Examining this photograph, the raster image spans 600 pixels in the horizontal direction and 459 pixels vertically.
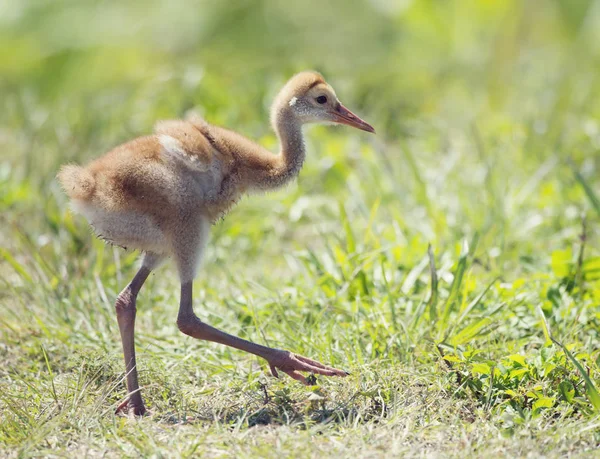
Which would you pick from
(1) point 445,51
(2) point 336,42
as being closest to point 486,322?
(1) point 445,51

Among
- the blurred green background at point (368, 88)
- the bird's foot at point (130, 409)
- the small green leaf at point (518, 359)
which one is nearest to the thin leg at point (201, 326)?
the bird's foot at point (130, 409)

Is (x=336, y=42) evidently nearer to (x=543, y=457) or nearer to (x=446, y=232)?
(x=446, y=232)

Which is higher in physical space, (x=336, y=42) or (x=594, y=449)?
(x=336, y=42)

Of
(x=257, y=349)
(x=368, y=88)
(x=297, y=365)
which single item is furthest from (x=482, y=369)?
(x=368, y=88)

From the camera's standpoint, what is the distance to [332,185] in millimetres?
5430

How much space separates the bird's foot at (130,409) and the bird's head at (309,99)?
1.30 meters

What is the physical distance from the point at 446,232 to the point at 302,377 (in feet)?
5.13

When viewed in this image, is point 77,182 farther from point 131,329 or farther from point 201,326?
point 201,326

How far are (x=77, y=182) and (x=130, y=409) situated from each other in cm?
79

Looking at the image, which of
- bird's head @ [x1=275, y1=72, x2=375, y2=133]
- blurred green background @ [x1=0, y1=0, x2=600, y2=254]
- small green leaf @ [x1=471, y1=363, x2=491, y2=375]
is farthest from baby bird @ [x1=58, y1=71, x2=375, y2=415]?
blurred green background @ [x1=0, y1=0, x2=600, y2=254]

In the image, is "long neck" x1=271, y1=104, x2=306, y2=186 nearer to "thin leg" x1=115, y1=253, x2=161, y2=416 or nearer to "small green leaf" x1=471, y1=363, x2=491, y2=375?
"thin leg" x1=115, y1=253, x2=161, y2=416

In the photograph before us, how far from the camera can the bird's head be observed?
389 cm

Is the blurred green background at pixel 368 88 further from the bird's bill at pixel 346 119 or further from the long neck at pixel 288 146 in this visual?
the long neck at pixel 288 146

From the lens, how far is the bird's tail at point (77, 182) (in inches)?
132
